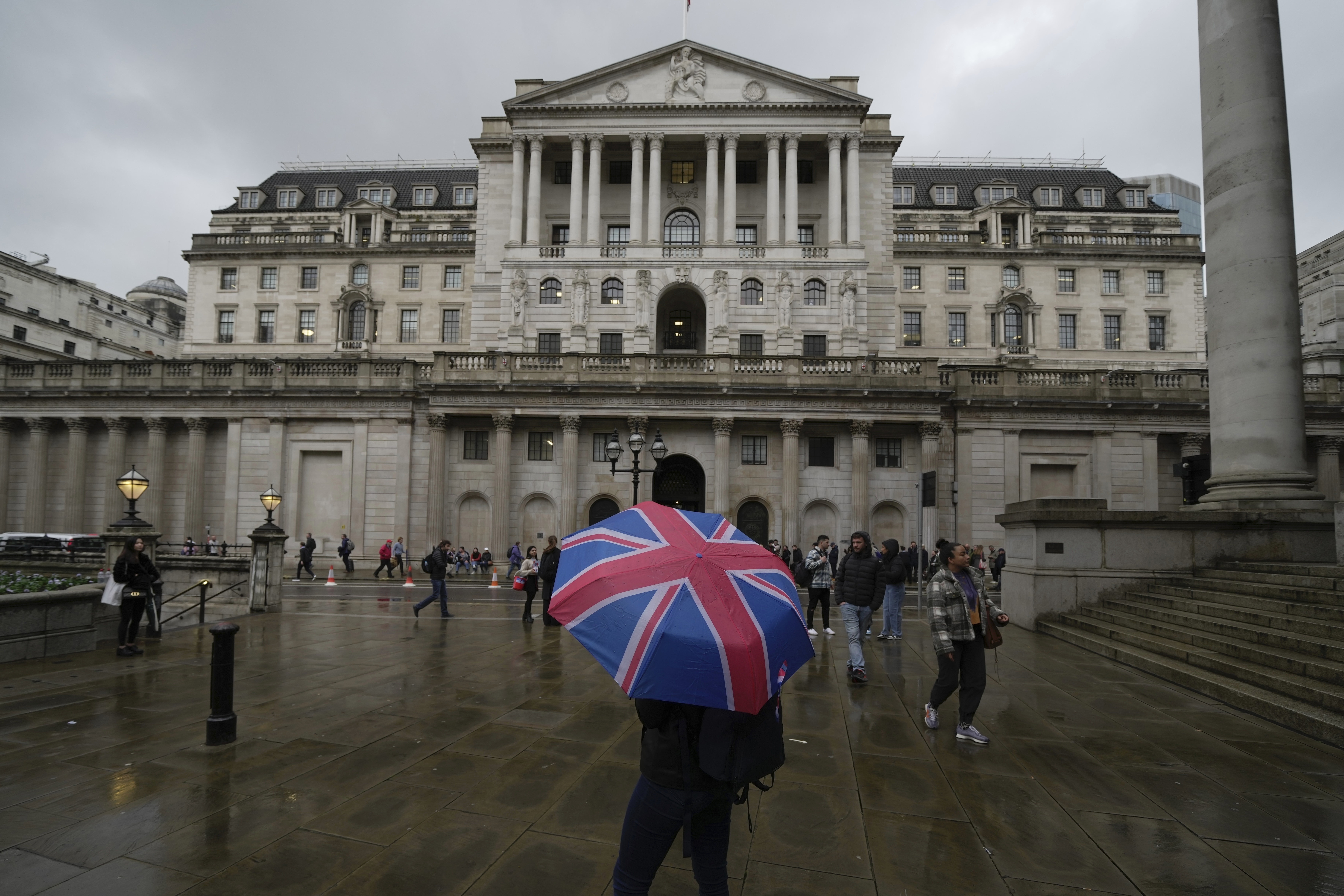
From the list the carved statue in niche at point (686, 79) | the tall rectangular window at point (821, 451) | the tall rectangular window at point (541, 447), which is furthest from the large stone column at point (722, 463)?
the carved statue in niche at point (686, 79)

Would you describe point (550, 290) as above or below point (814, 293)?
above

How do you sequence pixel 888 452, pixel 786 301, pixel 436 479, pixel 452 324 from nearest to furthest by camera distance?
pixel 436 479 < pixel 888 452 < pixel 786 301 < pixel 452 324

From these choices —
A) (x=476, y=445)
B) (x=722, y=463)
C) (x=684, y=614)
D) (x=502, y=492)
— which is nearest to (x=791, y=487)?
(x=722, y=463)

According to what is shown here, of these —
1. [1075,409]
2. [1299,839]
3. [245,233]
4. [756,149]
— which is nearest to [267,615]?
[1299,839]

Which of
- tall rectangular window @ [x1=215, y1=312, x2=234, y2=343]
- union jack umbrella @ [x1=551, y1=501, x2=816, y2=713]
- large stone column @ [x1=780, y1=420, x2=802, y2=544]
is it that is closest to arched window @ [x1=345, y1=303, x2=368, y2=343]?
tall rectangular window @ [x1=215, y1=312, x2=234, y2=343]

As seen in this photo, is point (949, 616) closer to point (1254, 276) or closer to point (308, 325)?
point (1254, 276)

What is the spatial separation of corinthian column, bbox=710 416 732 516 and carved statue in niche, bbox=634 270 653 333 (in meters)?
8.46

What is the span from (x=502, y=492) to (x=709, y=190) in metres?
19.9

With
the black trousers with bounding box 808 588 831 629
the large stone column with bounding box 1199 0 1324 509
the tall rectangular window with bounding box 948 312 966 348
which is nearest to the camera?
the black trousers with bounding box 808 588 831 629

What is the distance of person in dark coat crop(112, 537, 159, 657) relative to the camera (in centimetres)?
1061

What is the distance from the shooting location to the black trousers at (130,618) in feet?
34.9

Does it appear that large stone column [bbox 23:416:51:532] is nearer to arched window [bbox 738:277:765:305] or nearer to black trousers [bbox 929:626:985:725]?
arched window [bbox 738:277:765:305]

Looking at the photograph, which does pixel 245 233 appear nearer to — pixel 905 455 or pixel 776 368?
pixel 776 368

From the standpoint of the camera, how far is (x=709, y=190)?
3597 centimetres
